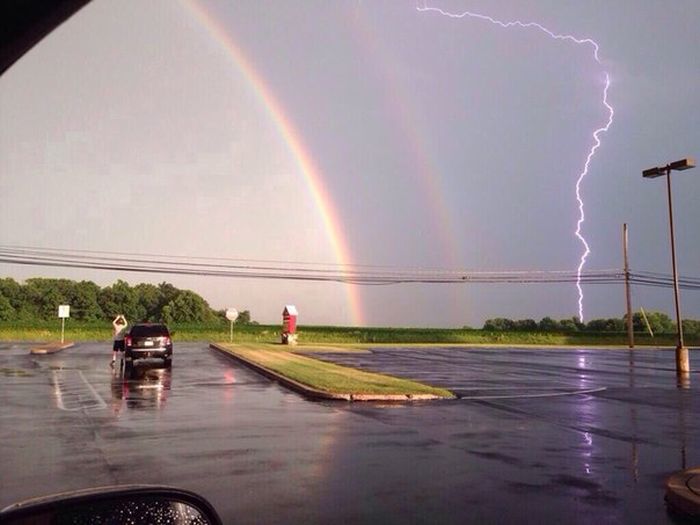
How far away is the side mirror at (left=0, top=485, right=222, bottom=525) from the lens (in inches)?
64.9

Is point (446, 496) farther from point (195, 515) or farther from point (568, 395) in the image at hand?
point (568, 395)

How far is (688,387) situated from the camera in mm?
21141

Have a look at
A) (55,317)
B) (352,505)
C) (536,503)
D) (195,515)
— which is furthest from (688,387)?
(55,317)

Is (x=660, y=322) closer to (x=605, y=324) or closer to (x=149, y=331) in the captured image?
(x=605, y=324)

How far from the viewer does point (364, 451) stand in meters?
9.62

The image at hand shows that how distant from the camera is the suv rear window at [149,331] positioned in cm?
2778

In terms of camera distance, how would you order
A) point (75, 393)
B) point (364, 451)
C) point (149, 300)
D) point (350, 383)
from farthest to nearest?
point (149, 300), point (350, 383), point (75, 393), point (364, 451)

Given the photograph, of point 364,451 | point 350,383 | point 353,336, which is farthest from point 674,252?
point 353,336

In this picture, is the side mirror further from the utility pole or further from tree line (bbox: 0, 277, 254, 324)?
tree line (bbox: 0, 277, 254, 324)

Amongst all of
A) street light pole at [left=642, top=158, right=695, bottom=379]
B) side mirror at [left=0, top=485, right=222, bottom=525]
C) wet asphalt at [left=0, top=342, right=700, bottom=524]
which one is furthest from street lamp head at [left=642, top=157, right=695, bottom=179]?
side mirror at [left=0, top=485, right=222, bottom=525]

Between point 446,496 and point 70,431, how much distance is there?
7.01 metres

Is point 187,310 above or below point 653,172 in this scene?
below

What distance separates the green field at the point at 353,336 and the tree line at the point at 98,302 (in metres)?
41.3

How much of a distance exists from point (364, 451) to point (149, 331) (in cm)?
2026
